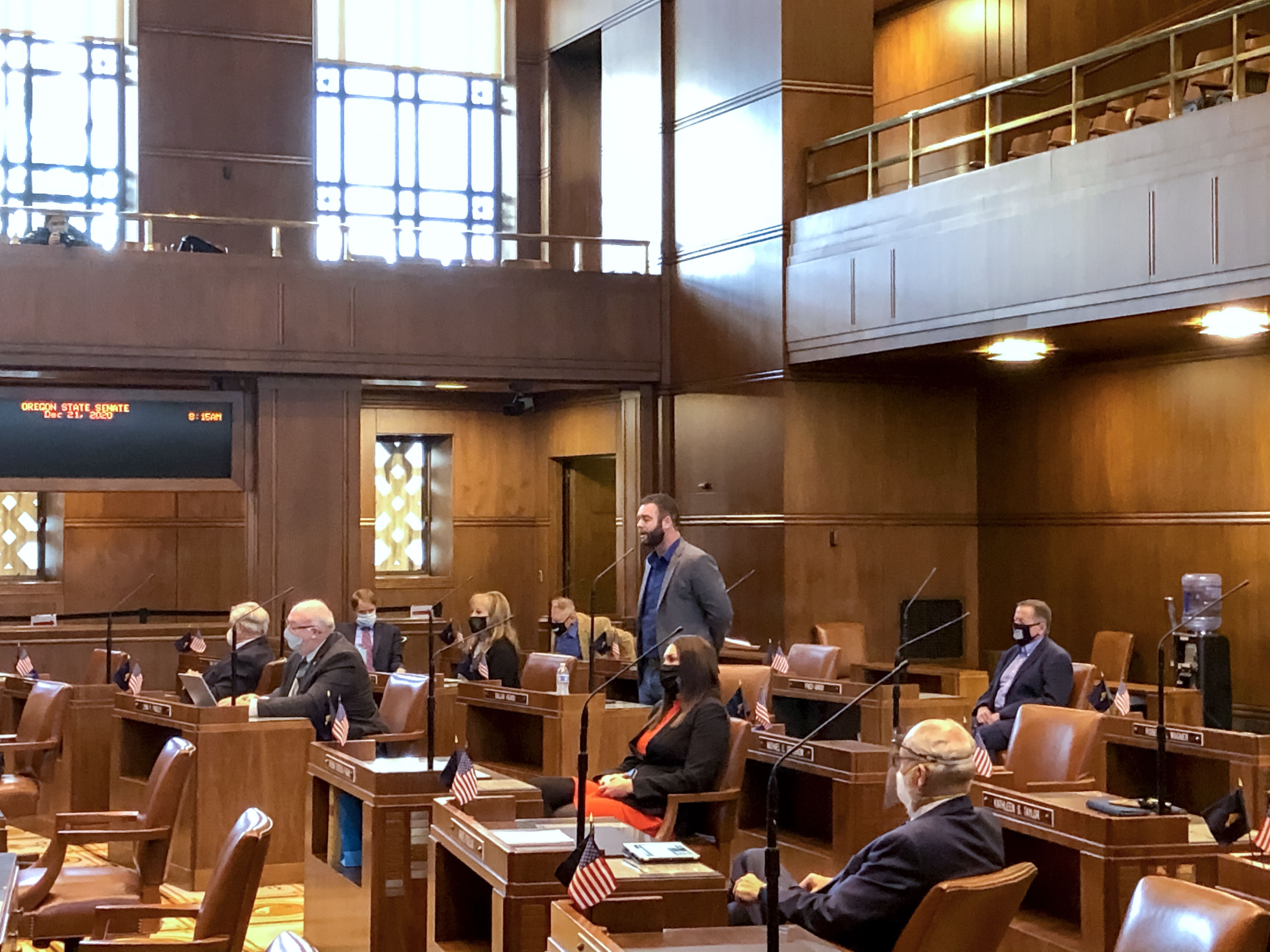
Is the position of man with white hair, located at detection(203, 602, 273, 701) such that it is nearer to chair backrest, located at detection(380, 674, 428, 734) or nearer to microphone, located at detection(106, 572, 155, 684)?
microphone, located at detection(106, 572, 155, 684)

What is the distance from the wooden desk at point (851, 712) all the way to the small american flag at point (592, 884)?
3.88m

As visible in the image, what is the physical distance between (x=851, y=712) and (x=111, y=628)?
4484 millimetres

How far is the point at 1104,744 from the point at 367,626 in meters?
4.81

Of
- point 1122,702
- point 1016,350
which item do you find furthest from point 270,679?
point 1016,350

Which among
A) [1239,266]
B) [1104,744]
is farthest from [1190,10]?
[1104,744]

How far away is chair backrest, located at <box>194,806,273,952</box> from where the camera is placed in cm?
362

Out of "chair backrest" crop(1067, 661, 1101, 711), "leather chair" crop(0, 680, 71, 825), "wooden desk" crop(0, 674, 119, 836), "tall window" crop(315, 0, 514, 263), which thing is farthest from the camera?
"tall window" crop(315, 0, 514, 263)

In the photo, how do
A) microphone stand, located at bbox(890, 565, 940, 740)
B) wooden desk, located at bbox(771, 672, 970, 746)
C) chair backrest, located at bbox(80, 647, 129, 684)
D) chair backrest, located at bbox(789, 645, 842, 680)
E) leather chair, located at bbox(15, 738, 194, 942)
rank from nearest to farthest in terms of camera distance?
leather chair, located at bbox(15, 738, 194, 942) < microphone stand, located at bbox(890, 565, 940, 740) < wooden desk, located at bbox(771, 672, 970, 746) < chair backrest, located at bbox(789, 645, 842, 680) < chair backrest, located at bbox(80, 647, 129, 684)

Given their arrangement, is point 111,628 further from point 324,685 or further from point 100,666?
point 324,685

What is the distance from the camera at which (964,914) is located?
310cm

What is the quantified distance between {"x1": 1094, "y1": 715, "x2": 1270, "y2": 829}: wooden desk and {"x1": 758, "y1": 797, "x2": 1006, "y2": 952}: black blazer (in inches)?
88.5

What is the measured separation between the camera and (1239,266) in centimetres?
725

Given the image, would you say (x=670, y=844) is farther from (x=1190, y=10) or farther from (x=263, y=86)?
(x=263, y=86)

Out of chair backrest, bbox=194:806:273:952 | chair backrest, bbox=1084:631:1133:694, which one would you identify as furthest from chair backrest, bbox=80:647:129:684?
chair backrest, bbox=1084:631:1133:694
